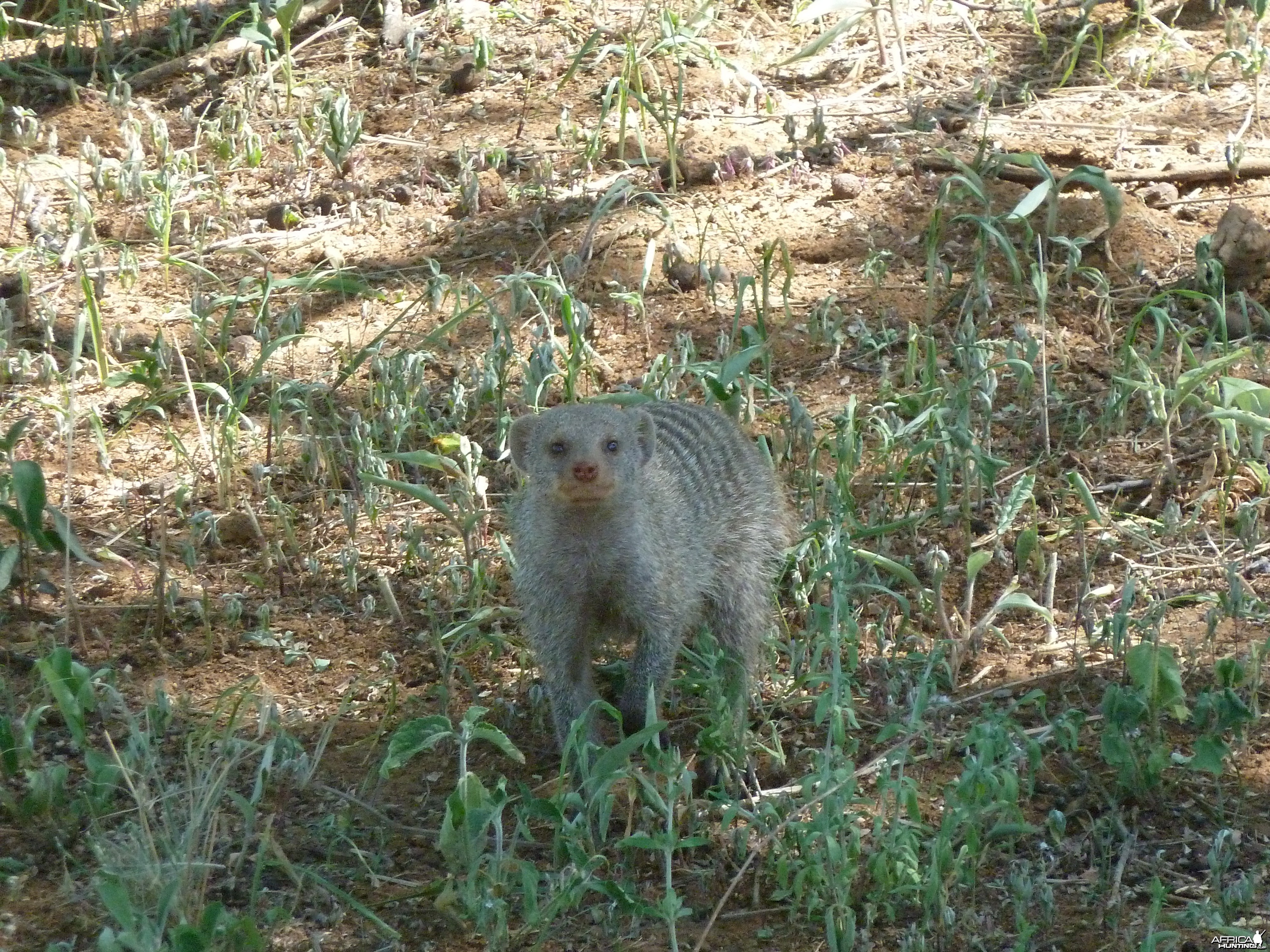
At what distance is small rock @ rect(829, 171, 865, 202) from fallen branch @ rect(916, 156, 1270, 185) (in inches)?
13.7

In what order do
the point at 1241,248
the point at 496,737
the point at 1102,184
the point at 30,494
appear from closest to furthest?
1. the point at 496,737
2. the point at 30,494
3. the point at 1102,184
4. the point at 1241,248

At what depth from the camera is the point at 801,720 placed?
12.3ft

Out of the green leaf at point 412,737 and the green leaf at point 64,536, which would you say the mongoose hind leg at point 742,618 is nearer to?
the green leaf at point 412,737

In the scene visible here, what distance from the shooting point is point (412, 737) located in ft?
10.2

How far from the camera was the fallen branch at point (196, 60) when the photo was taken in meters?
6.66

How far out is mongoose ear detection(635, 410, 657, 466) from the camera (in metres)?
3.73

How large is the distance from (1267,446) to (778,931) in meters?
2.25

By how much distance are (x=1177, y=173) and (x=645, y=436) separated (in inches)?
106

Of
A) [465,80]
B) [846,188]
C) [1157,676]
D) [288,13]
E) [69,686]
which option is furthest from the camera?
[465,80]

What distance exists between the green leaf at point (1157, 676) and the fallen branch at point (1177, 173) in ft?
8.42

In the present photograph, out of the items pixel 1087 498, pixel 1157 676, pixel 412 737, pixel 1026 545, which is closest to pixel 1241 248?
pixel 1087 498

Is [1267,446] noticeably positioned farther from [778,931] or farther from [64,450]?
[64,450]

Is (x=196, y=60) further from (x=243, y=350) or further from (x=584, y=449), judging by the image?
(x=584, y=449)

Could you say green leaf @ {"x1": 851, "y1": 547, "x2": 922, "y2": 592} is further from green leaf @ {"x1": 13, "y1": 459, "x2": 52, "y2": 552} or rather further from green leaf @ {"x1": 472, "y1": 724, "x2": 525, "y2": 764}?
green leaf @ {"x1": 13, "y1": 459, "x2": 52, "y2": 552}
